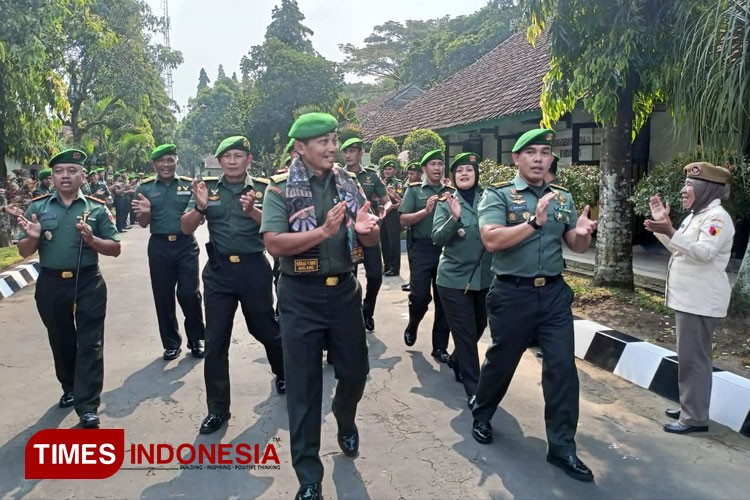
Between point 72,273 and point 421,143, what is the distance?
1160 centimetres

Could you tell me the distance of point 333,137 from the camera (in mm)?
3146

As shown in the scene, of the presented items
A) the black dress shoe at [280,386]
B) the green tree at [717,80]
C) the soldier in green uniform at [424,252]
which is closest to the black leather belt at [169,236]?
the black dress shoe at [280,386]

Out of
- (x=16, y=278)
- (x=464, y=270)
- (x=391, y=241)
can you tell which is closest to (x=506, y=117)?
(x=391, y=241)

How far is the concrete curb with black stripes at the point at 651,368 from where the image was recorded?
399 centimetres

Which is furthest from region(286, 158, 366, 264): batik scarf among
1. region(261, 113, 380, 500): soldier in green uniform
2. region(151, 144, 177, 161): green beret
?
region(151, 144, 177, 161): green beret

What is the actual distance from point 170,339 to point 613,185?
5.16m

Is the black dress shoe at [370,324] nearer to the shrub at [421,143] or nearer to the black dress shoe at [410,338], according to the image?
the black dress shoe at [410,338]

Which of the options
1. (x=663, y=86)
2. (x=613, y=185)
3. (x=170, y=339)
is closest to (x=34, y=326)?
(x=170, y=339)

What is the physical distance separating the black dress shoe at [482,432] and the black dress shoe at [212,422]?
5.46ft

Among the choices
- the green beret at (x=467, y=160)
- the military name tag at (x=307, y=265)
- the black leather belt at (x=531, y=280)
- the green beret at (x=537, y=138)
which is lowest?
the black leather belt at (x=531, y=280)

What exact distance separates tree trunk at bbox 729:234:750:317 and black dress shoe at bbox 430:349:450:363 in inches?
103

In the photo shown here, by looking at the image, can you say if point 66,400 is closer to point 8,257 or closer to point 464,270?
point 464,270

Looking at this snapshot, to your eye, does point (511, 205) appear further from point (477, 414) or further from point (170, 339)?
point (170, 339)

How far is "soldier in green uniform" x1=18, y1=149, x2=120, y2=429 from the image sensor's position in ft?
13.3
